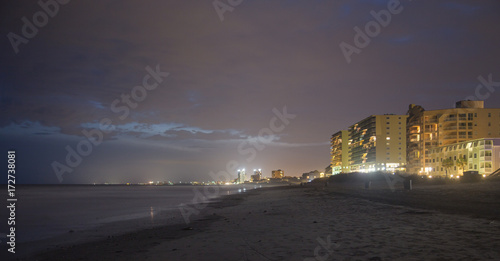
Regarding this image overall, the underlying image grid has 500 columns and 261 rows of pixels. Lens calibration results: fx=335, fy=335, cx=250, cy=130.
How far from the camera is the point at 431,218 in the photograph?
1541 centimetres

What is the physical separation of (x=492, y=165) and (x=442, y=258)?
89.6 meters

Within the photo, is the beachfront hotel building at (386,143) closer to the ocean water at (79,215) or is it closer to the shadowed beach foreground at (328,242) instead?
the ocean water at (79,215)

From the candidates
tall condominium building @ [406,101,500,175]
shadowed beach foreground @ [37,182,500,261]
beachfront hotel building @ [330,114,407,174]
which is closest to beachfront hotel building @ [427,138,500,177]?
tall condominium building @ [406,101,500,175]

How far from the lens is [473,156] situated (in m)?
86.4

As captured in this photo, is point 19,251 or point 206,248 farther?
point 19,251

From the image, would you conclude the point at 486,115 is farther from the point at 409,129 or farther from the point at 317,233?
the point at 317,233

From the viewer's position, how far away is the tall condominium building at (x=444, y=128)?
364 ft

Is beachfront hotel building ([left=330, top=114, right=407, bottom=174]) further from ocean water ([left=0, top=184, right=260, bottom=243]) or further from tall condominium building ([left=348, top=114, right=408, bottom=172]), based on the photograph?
ocean water ([left=0, top=184, right=260, bottom=243])

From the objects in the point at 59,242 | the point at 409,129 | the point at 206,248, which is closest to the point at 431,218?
the point at 206,248
